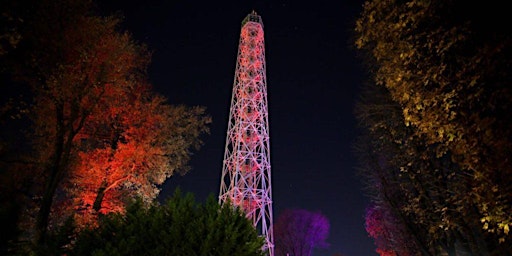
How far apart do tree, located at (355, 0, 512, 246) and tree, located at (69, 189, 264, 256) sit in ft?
11.0

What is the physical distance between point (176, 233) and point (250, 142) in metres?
16.6

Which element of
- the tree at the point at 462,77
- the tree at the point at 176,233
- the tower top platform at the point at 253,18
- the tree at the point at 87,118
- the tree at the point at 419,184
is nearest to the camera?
the tree at the point at 176,233

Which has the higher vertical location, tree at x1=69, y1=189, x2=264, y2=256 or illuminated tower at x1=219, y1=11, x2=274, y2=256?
illuminated tower at x1=219, y1=11, x2=274, y2=256

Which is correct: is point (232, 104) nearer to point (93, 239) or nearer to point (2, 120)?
point (2, 120)

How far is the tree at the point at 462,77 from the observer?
13.8 feet

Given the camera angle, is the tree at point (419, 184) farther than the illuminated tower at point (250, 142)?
No

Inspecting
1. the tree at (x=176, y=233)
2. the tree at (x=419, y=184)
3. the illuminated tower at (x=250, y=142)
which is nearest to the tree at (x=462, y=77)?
the tree at (x=419, y=184)

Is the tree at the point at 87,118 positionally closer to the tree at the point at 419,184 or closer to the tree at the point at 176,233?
the tree at the point at 176,233

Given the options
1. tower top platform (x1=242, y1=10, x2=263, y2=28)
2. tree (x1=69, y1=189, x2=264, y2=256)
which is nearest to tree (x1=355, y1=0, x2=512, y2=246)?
tree (x1=69, y1=189, x2=264, y2=256)

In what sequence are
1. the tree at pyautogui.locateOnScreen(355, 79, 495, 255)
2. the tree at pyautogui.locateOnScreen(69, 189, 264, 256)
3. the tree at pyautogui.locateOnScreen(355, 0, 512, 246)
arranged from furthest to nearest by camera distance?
the tree at pyautogui.locateOnScreen(355, 79, 495, 255) < the tree at pyautogui.locateOnScreen(355, 0, 512, 246) < the tree at pyautogui.locateOnScreen(69, 189, 264, 256)

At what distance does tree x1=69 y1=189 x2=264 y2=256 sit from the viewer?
4.02 m

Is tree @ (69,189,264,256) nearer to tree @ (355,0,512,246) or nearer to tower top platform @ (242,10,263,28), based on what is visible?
tree @ (355,0,512,246)

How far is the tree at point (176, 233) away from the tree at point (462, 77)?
3366 millimetres

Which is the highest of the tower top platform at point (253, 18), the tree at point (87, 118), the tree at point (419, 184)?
the tower top platform at point (253, 18)
